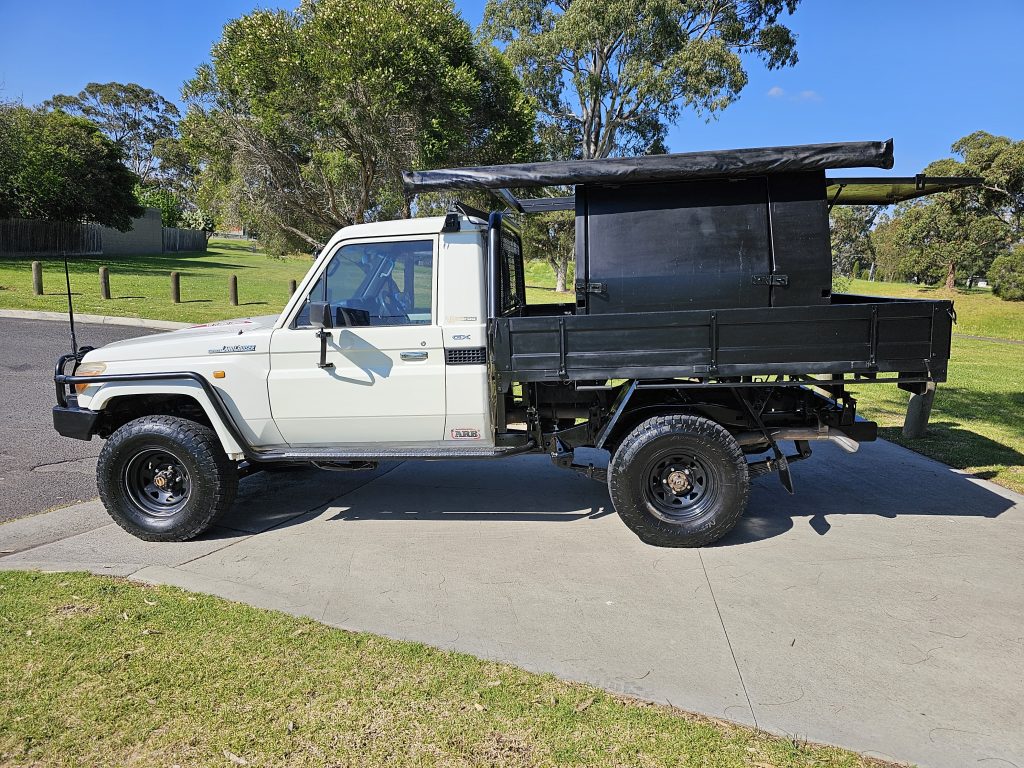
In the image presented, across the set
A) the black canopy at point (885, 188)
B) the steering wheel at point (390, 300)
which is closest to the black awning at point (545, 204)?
the black canopy at point (885, 188)

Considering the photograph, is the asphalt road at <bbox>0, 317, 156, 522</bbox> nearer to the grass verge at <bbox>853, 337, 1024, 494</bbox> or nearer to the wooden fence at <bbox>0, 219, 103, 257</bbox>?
the grass verge at <bbox>853, 337, 1024, 494</bbox>

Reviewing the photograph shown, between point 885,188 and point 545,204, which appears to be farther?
point 545,204

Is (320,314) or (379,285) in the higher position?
(379,285)

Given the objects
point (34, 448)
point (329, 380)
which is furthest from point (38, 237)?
point (329, 380)

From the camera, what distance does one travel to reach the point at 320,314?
15.3 ft

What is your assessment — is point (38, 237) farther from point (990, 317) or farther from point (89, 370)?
point (990, 317)

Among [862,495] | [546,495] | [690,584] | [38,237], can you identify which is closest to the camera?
[690,584]

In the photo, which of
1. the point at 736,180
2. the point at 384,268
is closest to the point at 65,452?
the point at 384,268

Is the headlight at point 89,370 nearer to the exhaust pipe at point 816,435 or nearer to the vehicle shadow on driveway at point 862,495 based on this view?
the vehicle shadow on driveway at point 862,495

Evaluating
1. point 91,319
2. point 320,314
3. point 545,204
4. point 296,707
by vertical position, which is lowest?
point 296,707

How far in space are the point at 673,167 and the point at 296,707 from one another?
363 centimetres

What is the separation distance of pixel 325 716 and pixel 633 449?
2.52 metres

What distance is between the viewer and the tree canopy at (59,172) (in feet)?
105

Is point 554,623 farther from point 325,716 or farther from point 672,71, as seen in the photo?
point 672,71
